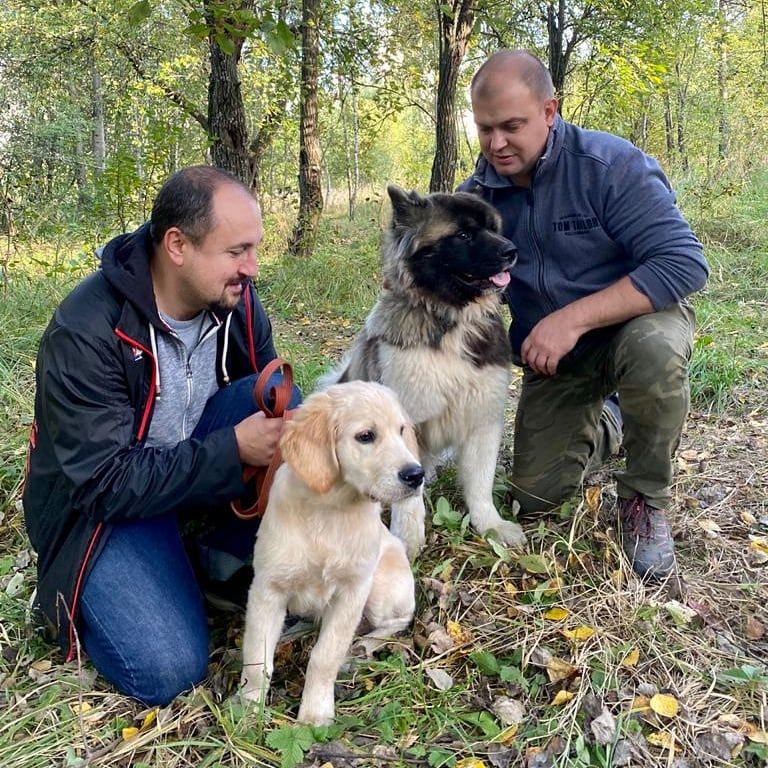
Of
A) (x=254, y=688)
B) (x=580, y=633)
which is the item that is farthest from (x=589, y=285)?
(x=254, y=688)

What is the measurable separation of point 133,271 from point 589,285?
6.86ft

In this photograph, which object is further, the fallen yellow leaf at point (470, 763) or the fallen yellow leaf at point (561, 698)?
the fallen yellow leaf at point (561, 698)

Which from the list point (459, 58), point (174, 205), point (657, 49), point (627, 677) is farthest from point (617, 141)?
point (657, 49)

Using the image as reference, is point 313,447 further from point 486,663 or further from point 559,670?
point 559,670

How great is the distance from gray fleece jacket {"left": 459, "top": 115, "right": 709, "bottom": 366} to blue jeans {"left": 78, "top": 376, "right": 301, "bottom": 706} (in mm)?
2172

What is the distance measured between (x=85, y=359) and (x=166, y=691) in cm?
122

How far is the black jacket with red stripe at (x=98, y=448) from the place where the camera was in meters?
2.25

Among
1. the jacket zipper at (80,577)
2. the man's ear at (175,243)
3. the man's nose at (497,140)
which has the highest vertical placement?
the man's nose at (497,140)

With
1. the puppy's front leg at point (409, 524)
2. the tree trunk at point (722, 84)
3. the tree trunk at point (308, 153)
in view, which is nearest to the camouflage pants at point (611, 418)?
the puppy's front leg at point (409, 524)

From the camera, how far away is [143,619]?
7.72ft

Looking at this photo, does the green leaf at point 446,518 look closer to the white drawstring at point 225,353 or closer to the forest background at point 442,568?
the forest background at point 442,568

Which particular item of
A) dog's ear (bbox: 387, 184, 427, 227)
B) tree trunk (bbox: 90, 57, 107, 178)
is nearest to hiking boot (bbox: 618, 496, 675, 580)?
dog's ear (bbox: 387, 184, 427, 227)

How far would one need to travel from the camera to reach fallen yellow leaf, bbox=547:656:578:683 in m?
2.26

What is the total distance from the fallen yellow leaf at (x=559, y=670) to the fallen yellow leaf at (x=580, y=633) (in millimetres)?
118
